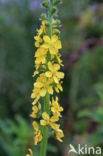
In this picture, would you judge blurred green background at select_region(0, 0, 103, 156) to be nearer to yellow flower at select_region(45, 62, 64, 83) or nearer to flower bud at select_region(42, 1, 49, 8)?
yellow flower at select_region(45, 62, 64, 83)

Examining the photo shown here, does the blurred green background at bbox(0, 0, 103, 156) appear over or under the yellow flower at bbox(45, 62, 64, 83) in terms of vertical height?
over

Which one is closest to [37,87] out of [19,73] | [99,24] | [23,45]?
[99,24]

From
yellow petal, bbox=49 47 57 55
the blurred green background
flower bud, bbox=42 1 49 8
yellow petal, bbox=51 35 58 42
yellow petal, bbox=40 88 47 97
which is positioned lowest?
yellow petal, bbox=40 88 47 97

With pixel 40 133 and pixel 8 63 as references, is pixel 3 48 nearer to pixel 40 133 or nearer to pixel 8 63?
pixel 8 63

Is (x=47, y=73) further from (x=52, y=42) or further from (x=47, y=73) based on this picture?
(x=52, y=42)

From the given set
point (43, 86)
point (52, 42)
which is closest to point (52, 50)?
point (52, 42)

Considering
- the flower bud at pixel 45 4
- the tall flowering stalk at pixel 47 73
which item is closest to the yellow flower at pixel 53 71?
the tall flowering stalk at pixel 47 73

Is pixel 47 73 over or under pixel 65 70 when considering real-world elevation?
under

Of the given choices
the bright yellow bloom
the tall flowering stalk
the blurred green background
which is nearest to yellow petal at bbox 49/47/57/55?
the tall flowering stalk
